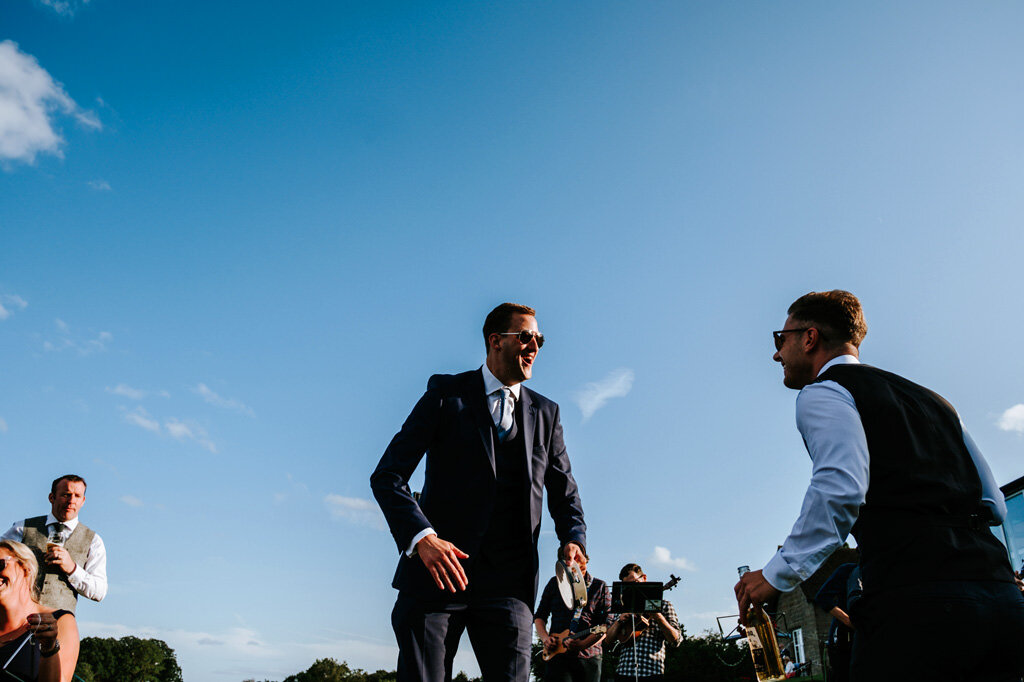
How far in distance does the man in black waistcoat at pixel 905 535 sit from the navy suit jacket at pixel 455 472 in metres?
1.50

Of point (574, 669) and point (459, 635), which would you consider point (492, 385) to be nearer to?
point (459, 635)

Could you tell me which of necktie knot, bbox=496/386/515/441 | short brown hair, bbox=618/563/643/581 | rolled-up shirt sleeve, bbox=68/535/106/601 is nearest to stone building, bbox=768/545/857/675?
short brown hair, bbox=618/563/643/581

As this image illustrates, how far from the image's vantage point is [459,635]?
3621 mm

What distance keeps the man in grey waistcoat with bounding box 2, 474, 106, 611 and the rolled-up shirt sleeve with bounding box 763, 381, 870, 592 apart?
7.02 metres

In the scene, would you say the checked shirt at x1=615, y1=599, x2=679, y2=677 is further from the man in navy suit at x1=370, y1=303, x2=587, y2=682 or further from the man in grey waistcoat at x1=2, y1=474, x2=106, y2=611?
the man in grey waistcoat at x1=2, y1=474, x2=106, y2=611

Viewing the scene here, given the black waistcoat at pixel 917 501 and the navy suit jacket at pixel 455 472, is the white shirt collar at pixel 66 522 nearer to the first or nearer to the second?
the navy suit jacket at pixel 455 472

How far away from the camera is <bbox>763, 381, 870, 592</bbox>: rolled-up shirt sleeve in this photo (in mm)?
2438

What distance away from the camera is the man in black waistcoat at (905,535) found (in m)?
2.35

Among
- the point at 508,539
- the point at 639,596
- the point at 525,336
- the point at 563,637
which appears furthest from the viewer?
the point at 563,637

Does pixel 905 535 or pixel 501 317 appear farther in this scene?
pixel 501 317

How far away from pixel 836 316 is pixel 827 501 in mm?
1099

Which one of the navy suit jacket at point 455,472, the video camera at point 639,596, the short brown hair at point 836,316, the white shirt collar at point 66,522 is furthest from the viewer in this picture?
the video camera at point 639,596

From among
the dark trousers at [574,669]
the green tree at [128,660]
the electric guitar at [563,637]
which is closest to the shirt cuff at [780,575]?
the electric guitar at [563,637]

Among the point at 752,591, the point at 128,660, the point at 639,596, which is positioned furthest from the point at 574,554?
the point at 128,660
